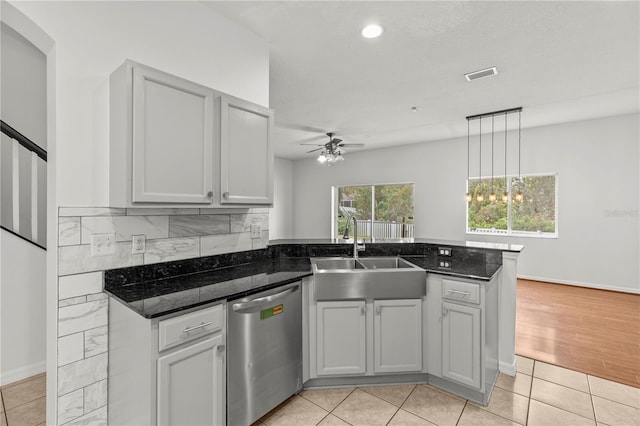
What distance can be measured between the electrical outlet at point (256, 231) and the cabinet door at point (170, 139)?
28.2 inches

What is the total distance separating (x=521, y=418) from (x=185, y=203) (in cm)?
256

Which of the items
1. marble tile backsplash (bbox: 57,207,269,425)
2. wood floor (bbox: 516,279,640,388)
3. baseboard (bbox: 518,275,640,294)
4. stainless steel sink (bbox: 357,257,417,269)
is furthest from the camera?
baseboard (bbox: 518,275,640,294)

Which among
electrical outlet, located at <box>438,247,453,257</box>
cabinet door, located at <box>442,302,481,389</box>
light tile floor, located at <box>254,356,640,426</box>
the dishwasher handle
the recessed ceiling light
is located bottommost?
light tile floor, located at <box>254,356,640,426</box>

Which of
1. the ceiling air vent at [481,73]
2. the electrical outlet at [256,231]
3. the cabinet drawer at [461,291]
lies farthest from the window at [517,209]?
the electrical outlet at [256,231]

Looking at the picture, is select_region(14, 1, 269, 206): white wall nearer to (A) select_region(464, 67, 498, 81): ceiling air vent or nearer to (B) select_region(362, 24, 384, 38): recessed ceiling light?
(B) select_region(362, 24, 384, 38): recessed ceiling light

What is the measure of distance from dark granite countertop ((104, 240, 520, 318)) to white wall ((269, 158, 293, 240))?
5.73m

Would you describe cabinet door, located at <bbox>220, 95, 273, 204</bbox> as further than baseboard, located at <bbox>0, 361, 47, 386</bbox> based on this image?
No

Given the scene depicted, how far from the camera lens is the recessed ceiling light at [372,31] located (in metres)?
2.41

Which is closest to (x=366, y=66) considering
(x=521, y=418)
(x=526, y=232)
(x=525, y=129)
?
(x=521, y=418)

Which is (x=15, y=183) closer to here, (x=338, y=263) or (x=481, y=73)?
(x=338, y=263)

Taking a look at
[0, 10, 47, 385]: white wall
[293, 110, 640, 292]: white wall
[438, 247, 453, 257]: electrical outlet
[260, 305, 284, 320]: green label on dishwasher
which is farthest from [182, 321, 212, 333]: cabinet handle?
[293, 110, 640, 292]: white wall

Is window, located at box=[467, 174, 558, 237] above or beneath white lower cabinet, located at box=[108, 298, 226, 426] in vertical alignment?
above

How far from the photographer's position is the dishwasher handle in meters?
1.76

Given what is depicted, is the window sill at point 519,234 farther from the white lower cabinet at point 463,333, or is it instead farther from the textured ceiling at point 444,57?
the white lower cabinet at point 463,333
